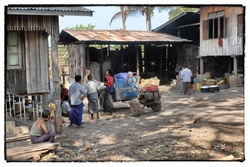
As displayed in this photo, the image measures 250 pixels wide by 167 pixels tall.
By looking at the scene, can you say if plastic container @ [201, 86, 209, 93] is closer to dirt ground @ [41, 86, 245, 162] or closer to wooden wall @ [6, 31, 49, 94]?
dirt ground @ [41, 86, 245, 162]

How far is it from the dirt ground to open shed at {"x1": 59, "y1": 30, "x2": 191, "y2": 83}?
332 inches

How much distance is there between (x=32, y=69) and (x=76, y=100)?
1.65 meters

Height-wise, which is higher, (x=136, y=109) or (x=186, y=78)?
(x=186, y=78)

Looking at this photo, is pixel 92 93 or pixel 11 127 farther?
pixel 92 93

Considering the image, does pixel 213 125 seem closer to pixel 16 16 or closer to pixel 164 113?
pixel 164 113

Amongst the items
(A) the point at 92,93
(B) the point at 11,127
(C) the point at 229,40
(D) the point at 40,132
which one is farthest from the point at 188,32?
(D) the point at 40,132

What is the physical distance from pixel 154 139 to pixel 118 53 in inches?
610

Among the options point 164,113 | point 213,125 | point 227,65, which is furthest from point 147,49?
point 213,125

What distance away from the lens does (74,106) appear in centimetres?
948

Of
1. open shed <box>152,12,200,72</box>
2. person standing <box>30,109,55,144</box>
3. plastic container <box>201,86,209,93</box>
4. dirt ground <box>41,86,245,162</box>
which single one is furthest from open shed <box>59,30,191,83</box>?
person standing <box>30,109,55,144</box>

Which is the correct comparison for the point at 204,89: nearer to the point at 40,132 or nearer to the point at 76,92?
the point at 76,92

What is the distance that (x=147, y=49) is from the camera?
23281 mm

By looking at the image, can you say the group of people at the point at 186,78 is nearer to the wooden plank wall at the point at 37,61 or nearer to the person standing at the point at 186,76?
the person standing at the point at 186,76

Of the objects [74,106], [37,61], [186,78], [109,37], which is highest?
[109,37]
